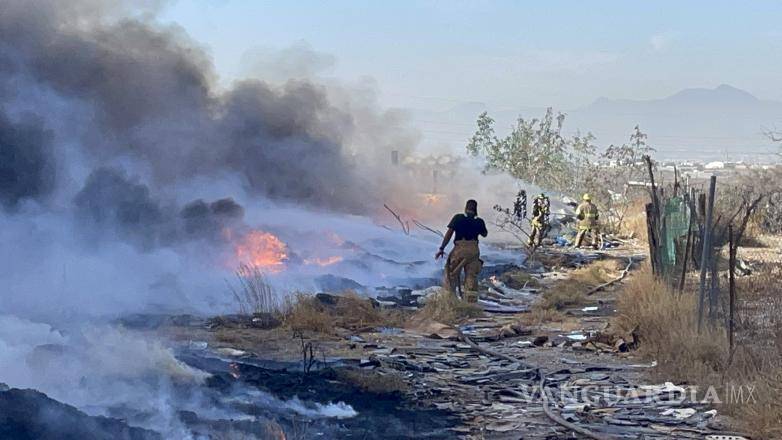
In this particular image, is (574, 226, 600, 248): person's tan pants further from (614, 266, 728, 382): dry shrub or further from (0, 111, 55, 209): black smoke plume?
(0, 111, 55, 209): black smoke plume

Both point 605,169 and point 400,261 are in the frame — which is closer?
point 400,261

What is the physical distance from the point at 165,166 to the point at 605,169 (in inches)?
814

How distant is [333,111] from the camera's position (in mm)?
22969

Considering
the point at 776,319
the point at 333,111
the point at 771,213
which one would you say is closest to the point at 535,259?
the point at 333,111

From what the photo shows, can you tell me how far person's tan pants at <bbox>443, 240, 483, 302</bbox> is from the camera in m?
13.8

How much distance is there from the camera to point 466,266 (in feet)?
45.5

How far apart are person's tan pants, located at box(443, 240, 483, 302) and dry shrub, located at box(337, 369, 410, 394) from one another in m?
5.48

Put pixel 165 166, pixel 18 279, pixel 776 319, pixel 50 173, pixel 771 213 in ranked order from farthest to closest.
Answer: pixel 771 213 < pixel 165 166 < pixel 50 173 < pixel 18 279 < pixel 776 319

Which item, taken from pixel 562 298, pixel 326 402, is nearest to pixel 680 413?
pixel 326 402

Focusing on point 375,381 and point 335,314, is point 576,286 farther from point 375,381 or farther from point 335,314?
point 375,381

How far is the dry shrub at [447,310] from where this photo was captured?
12305 millimetres

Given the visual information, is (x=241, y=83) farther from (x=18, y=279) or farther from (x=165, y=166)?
(x=18, y=279)

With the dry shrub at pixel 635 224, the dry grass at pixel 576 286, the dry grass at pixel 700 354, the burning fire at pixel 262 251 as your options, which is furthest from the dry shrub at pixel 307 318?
the dry shrub at pixel 635 224

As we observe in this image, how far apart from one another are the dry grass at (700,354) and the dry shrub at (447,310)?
2.34 meters
